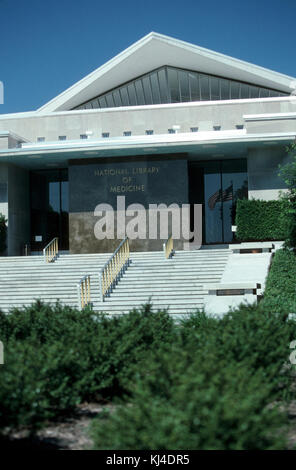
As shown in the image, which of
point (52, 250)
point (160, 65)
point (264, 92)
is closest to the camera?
point (52, 250)

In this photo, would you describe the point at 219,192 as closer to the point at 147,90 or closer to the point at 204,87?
the point at 204,87

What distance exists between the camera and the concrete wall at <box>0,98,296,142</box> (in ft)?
95.8

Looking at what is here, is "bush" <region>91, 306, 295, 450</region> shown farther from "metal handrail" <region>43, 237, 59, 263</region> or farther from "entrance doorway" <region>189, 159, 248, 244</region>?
"entrance doorway" <region>189, 159, 248, 244</region>

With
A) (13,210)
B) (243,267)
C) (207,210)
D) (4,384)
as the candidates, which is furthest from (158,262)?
(4,384)

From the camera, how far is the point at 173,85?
1359 inches

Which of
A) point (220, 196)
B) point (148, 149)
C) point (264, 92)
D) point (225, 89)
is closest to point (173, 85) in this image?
point (225, 89)

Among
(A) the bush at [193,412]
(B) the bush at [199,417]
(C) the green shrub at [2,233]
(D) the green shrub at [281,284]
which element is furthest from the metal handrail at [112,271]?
(B) the bush at [199,417]

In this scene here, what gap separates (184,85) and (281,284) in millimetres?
22317

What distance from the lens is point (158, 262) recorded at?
20.2 metres

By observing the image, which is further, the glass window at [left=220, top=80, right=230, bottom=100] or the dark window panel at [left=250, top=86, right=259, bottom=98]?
the glass window at [left=220, top=80, right=230, bottom=100]

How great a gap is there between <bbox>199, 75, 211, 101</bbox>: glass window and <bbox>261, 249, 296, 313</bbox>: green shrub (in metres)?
18.9

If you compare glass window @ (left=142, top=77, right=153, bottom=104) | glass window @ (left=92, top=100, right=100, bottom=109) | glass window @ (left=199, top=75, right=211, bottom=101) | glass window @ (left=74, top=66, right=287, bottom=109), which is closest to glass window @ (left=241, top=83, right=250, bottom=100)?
glass window @ (left=74, top=66, right=287, bottom=109)
